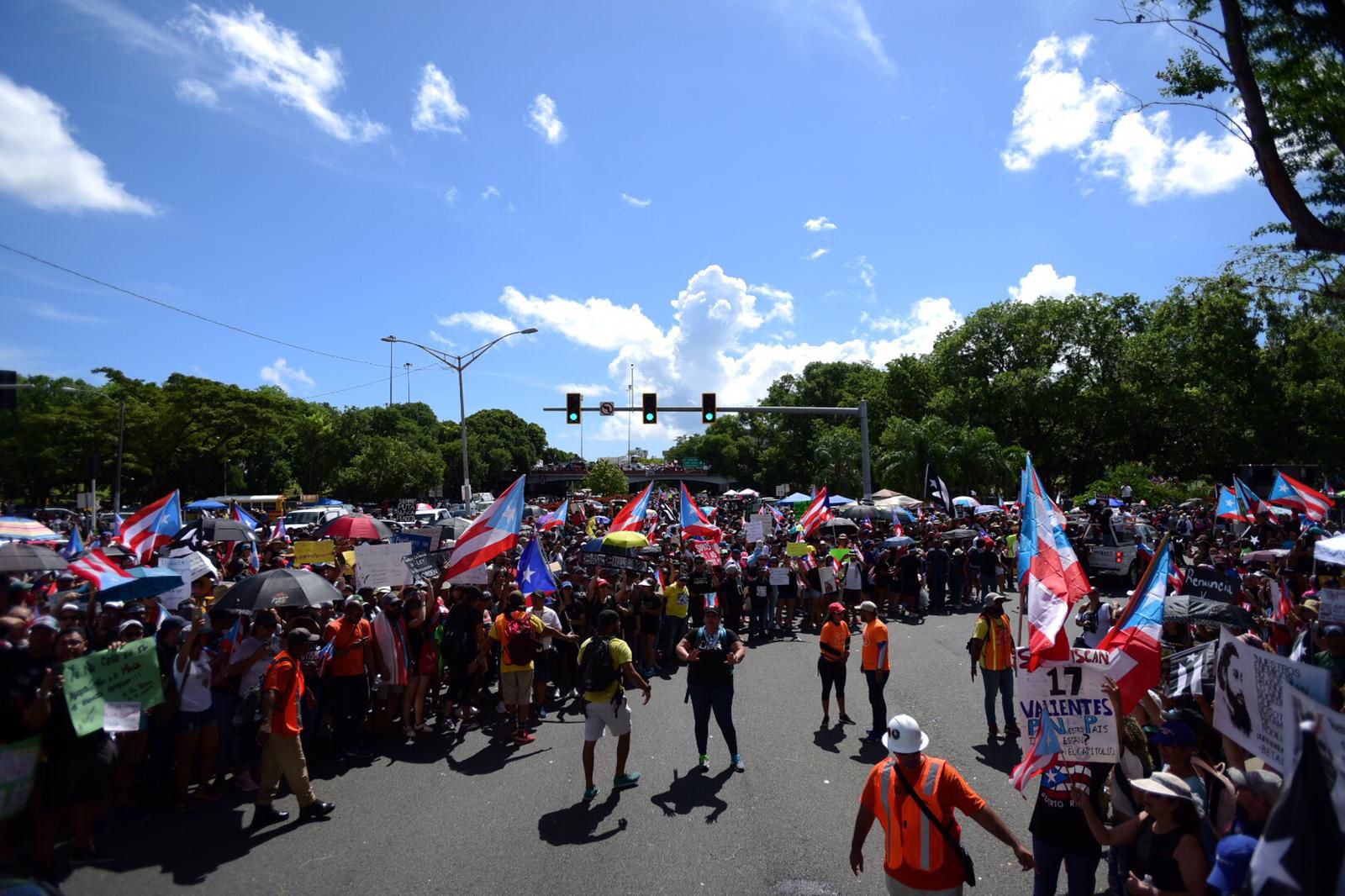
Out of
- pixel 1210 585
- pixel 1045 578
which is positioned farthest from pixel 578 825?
pixel 1210 585

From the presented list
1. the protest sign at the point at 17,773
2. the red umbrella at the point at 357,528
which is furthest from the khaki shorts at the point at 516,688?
the red umbrella at the point at 357,528

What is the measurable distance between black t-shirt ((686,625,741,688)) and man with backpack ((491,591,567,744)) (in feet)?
6.42

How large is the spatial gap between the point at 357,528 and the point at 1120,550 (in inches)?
697

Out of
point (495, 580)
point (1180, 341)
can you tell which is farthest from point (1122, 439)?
point (495, 580)

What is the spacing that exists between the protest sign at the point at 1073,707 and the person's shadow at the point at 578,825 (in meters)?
3.25

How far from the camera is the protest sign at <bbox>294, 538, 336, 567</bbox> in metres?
14.0

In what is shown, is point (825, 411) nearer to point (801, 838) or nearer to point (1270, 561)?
point (1270, 561)

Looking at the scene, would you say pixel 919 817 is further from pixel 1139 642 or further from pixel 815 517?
pixel 815 517

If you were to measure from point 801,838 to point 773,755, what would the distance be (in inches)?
76.6

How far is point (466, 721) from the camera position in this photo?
9.14 m

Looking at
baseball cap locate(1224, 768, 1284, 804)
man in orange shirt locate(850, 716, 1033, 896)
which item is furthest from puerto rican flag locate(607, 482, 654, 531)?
baseball cap locate(1224, 768, 1284, 804)

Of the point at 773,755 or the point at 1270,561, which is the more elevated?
the point at 1270,561

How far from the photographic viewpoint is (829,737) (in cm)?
856

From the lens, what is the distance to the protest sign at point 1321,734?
266cm
